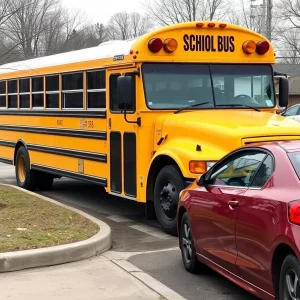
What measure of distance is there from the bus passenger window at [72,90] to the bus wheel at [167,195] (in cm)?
272

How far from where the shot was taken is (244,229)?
5164mm

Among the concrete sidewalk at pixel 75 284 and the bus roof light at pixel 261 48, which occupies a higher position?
the bus roof light at pixel 261 48

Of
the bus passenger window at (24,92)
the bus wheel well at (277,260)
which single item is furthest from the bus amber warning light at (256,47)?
the bus wheel well at (277,260)

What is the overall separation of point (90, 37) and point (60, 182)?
4243cm

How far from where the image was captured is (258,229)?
4.92 meters

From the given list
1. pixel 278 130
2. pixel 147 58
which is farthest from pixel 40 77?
pixel 278 130

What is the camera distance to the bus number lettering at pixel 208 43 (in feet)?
30.9

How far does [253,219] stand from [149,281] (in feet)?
5.74

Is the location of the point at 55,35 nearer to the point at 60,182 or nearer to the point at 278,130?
the point at 60,182

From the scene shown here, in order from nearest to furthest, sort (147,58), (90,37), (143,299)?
(143,299) < (147,58) < (90,37)

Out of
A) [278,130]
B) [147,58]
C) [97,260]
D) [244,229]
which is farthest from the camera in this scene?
[147,58]

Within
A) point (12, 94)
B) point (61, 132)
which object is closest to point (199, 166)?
point (61, 132)

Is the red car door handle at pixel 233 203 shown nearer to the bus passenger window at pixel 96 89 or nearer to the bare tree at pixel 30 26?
the bus passenger window at pixel 96 89

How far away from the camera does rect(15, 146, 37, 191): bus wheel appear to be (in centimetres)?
1324
